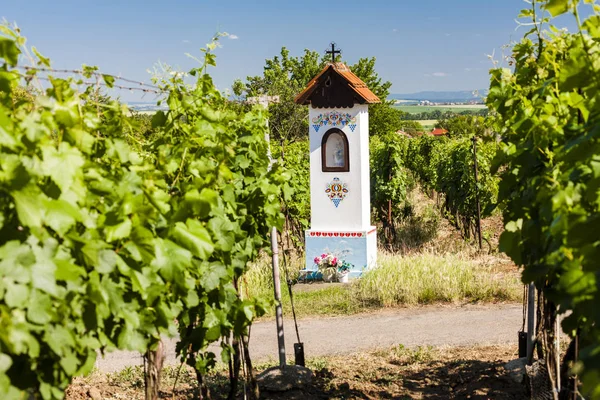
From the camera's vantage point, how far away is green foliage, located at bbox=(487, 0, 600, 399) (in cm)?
217

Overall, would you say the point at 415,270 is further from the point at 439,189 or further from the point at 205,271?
the point at 439,189

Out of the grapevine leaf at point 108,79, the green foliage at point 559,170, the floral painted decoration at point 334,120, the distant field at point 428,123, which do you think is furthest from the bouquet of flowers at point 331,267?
the distant field at point 428,123

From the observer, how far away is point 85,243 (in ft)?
7.46

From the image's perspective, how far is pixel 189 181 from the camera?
3641mm

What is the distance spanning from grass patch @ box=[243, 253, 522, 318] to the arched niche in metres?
1.68

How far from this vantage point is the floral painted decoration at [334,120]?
9.82 metres

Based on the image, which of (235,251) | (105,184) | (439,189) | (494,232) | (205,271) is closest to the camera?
(105,184)

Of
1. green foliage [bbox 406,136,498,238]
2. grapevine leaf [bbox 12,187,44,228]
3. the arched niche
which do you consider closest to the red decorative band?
the arched niche

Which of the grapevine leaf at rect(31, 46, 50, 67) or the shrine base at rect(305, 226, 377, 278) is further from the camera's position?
the shrine base at rect(305, 226, 377, 278)

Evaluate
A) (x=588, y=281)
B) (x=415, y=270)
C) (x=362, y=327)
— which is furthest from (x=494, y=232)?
(x=588, y=281)

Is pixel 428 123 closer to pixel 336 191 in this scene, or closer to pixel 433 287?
pixel 336 191

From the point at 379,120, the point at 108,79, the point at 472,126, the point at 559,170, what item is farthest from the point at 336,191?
the point at 379,120

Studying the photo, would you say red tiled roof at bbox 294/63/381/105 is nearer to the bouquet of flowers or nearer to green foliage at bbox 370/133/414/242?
the bouquet of flowers

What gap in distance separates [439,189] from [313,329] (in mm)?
8207
